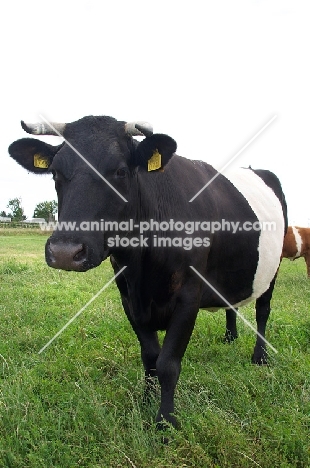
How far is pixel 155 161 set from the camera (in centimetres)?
330

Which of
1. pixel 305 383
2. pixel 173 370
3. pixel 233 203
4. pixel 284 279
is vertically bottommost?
pixel 284 279

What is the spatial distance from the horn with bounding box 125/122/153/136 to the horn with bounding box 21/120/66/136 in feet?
1.59

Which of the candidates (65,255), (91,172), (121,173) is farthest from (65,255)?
(121,173)

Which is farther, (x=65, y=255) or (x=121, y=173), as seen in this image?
(x=121, y=173)

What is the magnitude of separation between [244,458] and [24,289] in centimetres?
651

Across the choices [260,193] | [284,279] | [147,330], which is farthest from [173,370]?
[284,279]

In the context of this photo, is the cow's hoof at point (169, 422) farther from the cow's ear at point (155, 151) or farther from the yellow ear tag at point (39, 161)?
the yellow ear tag at point (39, 161)

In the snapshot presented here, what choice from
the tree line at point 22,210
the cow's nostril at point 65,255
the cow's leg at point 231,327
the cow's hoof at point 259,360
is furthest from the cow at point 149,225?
the tree line at point 22,210

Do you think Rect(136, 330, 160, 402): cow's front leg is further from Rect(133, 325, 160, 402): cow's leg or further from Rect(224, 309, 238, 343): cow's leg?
Rect(224, 309, 238, 343): cow's leg

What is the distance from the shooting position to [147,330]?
391cm

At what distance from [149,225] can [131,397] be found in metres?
1.38

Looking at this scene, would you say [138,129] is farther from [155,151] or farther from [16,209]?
[16,209]

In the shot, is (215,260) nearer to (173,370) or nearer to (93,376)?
(173,370)

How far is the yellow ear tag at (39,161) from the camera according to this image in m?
3.62
